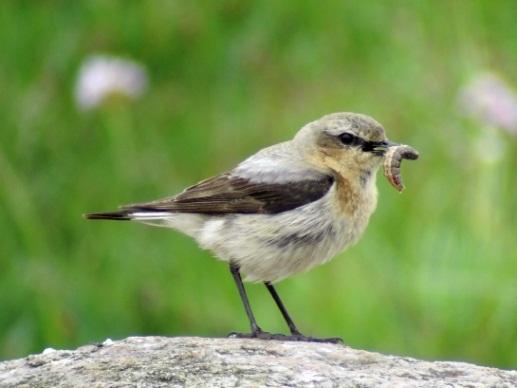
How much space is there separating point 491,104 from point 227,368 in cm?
407

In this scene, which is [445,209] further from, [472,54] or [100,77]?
[100,77]

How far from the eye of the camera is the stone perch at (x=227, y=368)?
541 cm

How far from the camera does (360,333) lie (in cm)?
895

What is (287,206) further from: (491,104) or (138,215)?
(491,104)

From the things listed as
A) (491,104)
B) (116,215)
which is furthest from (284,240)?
(491,104)

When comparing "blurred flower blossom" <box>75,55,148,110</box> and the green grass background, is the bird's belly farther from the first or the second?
"blurred flower blossom" <box>75,55,148,110</box>

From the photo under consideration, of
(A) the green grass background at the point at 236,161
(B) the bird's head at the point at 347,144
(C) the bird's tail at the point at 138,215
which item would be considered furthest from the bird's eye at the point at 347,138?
(A) the green grass background at the point at 236,161

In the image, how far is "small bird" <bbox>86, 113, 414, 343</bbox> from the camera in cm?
693

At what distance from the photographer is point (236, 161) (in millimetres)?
10469

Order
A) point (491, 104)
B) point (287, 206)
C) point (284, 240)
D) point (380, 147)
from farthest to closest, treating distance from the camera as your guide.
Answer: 1. point (491, 104)
2. point (380, 147)
3. point (287, 206)
4. point (284, 240)

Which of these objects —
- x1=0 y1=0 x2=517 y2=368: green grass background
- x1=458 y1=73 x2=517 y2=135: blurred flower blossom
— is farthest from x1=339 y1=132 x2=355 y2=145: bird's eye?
x1=458 y1=73 x2=517 y2=135: blurred flower blossom

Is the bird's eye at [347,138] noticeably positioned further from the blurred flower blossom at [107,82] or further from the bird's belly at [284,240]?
the blurred flower blossom at [107,82]

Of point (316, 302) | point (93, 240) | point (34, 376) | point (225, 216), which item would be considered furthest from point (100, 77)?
point (34, 376)

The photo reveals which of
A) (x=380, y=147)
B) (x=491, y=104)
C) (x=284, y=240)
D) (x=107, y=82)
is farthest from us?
(x=107, y=82)
